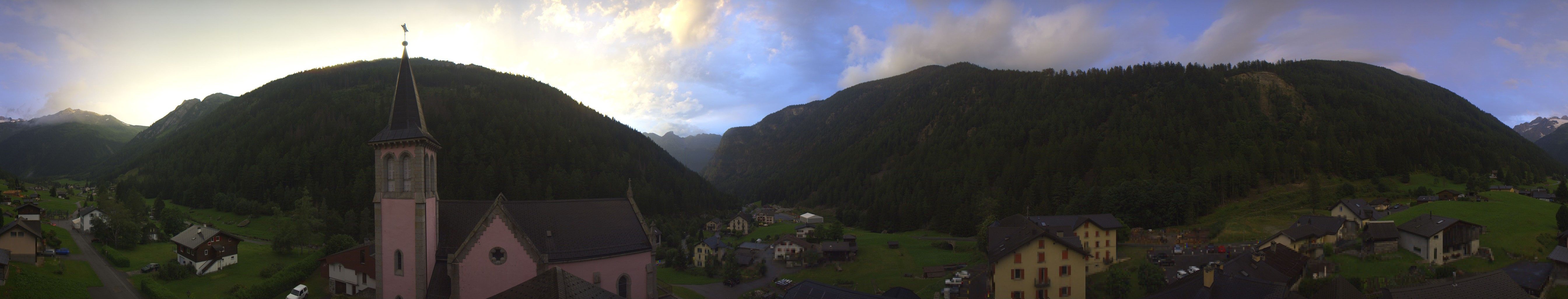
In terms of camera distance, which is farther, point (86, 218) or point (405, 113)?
point (86, 218)

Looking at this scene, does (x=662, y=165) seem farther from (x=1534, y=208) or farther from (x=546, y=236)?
(x=1534, y=208)

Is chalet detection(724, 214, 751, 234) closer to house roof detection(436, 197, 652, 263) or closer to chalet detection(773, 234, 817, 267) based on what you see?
chalet detection(773, 234, 817, 267)

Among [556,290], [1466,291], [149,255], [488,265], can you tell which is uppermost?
[556,290]

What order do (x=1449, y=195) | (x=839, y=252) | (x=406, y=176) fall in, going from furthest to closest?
1. (x=839, y=252)
2. (x=1449, y=195)
3. (x=406, y=176)

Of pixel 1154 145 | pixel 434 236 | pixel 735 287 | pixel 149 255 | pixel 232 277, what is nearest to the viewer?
pixel 434 236

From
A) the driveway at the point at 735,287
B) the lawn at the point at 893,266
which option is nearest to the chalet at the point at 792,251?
the driveway at the point at 735,287

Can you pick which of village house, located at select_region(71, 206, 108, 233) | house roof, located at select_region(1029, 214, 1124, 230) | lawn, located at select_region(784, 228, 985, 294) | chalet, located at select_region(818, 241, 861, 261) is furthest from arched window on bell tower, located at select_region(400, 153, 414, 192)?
village house, located at select_region(71, 206, 108, 233)

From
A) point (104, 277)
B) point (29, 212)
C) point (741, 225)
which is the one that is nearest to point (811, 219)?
point (741, 225)

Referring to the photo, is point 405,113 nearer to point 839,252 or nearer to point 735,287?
point 735,287
